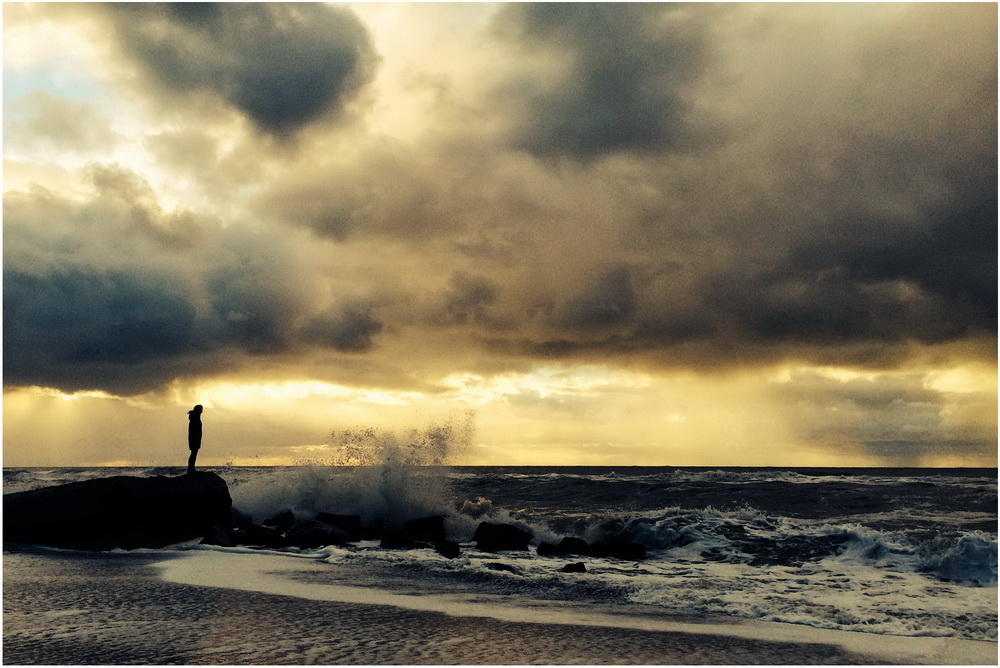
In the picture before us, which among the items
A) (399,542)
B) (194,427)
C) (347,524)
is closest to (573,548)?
(399,542)

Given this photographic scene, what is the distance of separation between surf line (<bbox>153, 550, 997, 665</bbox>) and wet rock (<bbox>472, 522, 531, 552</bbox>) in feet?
22.6

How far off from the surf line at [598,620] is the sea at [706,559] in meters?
0.45

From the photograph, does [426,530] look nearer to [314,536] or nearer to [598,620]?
[314,536]

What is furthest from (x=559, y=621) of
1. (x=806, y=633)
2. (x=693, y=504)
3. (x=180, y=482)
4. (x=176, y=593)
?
(x=693, y=504)

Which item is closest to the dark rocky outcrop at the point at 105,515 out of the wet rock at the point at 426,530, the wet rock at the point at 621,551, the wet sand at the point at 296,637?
the wet rock at the point at 426,530

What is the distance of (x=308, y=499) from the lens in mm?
28156

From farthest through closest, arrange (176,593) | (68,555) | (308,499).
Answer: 1. (308,499)
2. (68,555)
3. (176,593)

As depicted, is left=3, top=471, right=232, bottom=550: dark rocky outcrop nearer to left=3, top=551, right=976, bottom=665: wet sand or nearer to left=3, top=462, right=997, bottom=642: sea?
left=3, top=462, right=997, bottom=642: sea

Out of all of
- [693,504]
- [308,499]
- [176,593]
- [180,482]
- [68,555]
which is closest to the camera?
[176,593]

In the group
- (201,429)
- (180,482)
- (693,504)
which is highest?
(201,429)

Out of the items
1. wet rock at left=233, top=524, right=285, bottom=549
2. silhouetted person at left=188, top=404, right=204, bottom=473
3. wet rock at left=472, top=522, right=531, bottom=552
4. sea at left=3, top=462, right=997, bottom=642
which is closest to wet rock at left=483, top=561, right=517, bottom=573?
sea at left=3, top=462, right=997, bottom=642

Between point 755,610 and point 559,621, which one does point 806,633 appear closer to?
point 755,610

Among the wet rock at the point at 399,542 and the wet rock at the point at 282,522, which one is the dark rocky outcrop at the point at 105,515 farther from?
the wet rock at the point at 282,522

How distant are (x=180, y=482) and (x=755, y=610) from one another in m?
13.6
